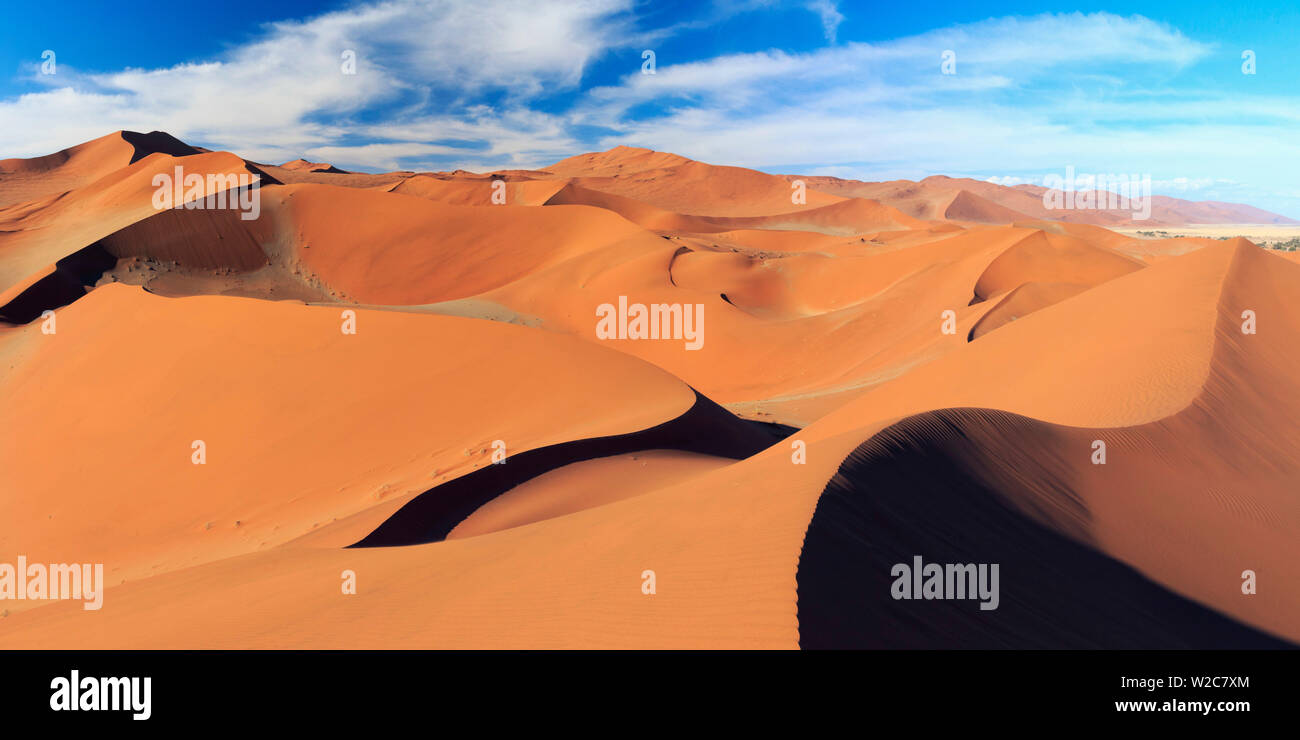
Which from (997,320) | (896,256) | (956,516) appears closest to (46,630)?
(956,516)

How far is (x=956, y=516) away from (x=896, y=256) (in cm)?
2530

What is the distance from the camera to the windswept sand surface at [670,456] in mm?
4559

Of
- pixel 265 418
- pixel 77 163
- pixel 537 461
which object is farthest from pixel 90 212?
pixel 537 461

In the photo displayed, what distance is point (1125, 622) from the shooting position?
18.0 feet

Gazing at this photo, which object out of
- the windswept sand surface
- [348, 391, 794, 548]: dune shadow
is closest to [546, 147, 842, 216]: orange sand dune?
the windswept sand surface

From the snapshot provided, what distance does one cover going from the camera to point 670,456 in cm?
1079

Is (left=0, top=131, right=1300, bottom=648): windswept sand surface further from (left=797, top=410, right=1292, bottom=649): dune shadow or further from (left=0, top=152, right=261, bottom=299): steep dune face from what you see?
(left=0, top=152, right=261, bottom=299): steep dune face

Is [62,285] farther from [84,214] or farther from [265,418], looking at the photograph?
[265,418]

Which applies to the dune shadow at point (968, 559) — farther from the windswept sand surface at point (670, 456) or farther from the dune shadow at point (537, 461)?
the dune shadow at point (537, 461)

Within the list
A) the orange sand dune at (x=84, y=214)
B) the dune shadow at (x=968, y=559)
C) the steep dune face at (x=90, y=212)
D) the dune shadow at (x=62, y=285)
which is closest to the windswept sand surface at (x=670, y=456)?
the dune shadow at (x=968, y=559)

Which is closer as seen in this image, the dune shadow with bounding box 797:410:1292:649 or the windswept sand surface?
the dune shadow with bounding box 797:410:1292:649

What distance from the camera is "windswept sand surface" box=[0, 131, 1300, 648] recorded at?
4559mm

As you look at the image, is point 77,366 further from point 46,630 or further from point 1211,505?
point 1211,505

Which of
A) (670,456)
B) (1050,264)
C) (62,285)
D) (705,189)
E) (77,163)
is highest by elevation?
(705,189)
